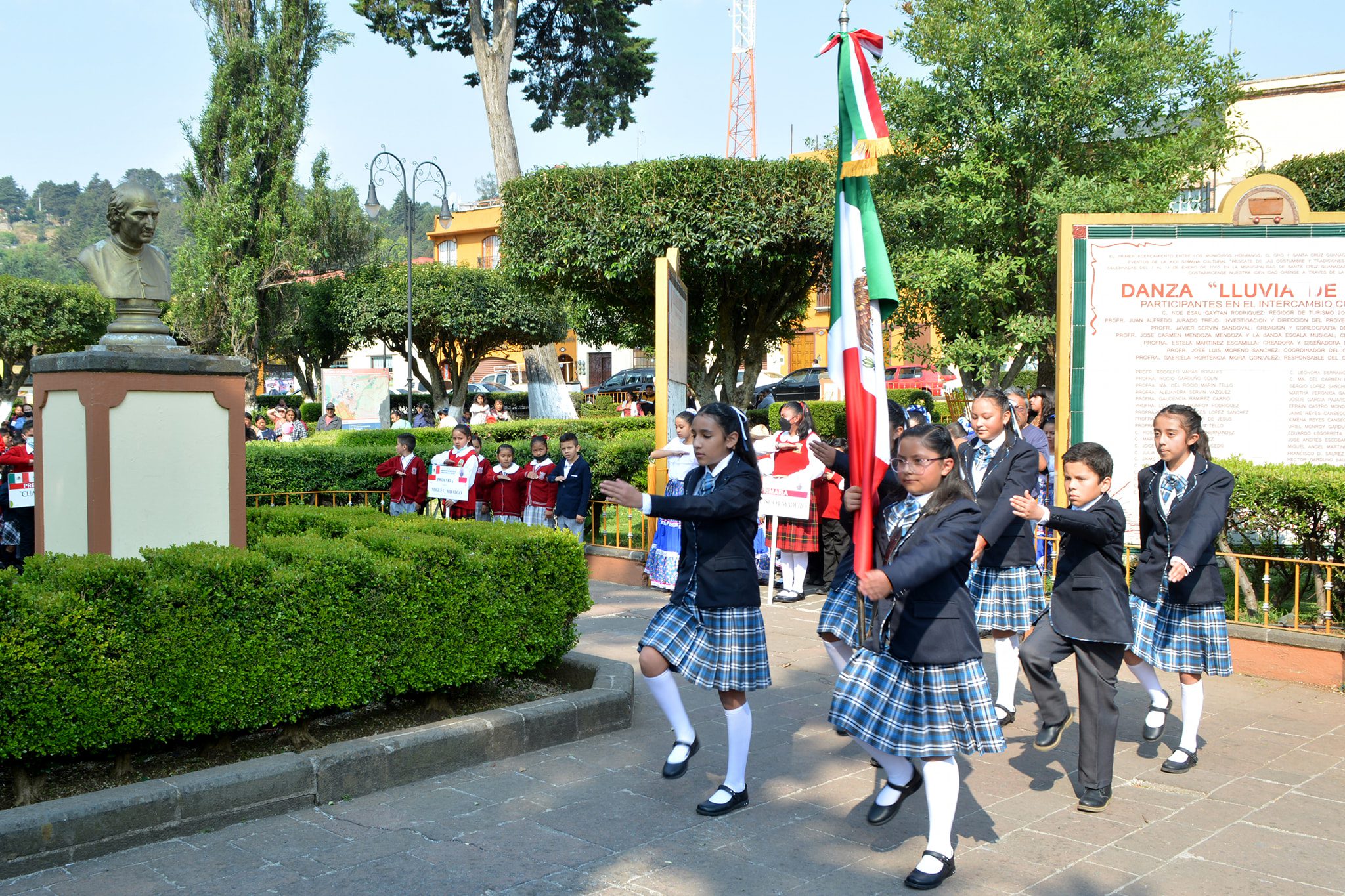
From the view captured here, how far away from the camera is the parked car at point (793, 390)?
32.5 metres

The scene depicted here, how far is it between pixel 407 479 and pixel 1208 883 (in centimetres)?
868

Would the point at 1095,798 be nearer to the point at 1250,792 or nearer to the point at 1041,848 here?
the point at 1041,848

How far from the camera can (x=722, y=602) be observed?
4.55 m

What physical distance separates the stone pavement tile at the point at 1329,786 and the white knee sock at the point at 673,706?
2848 mm

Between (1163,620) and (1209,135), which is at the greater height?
(1209,135)

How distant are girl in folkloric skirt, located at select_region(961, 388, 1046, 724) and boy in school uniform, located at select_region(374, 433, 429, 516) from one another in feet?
21.5

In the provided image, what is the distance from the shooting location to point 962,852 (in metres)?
4.14

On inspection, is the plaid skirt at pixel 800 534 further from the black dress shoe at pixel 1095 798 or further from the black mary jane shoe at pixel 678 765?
the black dress shoe at pixel 1095 798

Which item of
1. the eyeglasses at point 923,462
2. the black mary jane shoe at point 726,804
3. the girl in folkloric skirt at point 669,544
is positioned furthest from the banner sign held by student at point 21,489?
the eyeglasses at point 923,462

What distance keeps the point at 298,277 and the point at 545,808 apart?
→ 3124cm

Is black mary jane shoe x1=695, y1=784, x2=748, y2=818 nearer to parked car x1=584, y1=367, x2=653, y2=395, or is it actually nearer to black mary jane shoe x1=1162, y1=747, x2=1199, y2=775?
black mary jane shoe x1=1162, y1=747, x2=1199, y2=775

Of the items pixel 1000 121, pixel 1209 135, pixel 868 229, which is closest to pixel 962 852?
pixel 868 229

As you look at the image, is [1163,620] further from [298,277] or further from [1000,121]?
[298,277]

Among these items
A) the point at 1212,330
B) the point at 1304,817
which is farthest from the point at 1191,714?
the point at 1212,330
